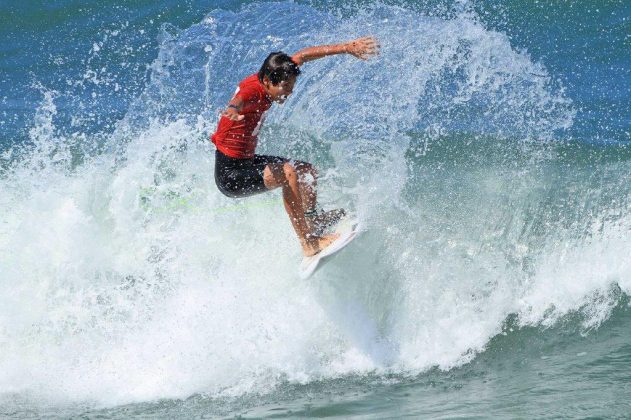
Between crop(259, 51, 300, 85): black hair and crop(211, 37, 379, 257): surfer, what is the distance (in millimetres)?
48

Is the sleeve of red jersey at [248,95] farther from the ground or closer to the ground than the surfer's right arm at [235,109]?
farther from the ground

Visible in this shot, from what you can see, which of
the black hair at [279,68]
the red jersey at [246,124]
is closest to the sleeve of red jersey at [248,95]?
the red jersey at [246,124]

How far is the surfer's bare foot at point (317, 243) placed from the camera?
269 inches

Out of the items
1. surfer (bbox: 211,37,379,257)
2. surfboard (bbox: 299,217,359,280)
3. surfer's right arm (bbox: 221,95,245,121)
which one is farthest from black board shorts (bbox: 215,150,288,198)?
surfboard (bbox: 299,217,359,280)

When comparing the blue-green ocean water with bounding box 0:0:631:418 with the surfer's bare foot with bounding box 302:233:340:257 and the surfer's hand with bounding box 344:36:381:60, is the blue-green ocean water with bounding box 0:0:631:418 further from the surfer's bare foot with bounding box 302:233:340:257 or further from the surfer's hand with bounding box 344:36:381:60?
the surfer's hand with bounding box 344:36:381:60

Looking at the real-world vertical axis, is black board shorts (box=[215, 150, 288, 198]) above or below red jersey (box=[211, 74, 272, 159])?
below

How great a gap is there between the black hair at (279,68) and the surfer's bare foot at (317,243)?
1.29 meters

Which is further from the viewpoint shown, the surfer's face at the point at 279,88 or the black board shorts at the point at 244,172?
the black board shorts at the point at 244,172

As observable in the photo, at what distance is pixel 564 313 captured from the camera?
761 cm

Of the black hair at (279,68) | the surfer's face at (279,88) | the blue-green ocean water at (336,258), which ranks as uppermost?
the black hair at (279,68)

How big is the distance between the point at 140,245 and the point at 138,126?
8.40ft

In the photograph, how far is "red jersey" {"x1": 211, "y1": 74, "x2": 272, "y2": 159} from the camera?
21.4ft

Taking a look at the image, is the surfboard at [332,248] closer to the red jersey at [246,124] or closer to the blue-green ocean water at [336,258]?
the blue-green ocean water at [336,258]

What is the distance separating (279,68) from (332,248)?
56.5 inches
